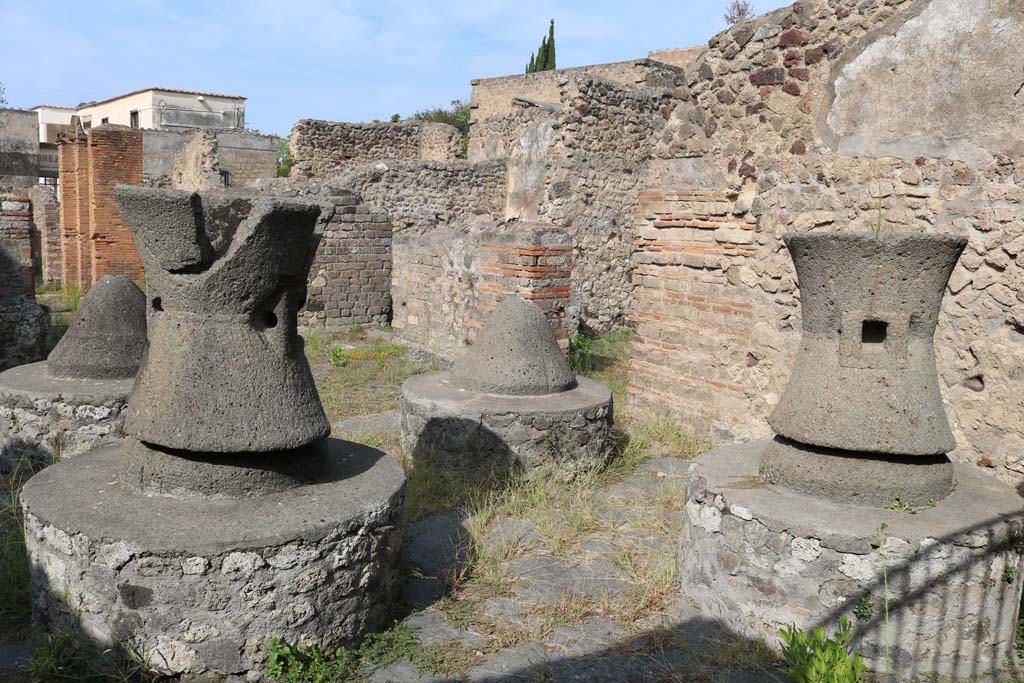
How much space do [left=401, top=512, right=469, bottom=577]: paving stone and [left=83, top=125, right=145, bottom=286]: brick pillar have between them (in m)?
11.9

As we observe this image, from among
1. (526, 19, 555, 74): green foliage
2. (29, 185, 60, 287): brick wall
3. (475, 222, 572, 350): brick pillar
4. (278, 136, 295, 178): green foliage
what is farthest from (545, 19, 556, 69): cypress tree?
(475, 222, 572, 350): brick pillar

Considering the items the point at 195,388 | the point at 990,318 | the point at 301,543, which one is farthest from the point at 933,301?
Answer: the point at 195,388

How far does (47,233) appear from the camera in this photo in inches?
709

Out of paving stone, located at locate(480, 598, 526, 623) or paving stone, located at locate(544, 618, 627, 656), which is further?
paving stone, located at locate(480, 598, 526, 623)

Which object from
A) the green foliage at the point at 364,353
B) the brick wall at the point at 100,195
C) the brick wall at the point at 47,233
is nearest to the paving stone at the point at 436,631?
the green foliage at the point at 364,353

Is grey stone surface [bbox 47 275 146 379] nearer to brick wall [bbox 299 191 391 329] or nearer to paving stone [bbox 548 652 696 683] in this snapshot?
paving stone [bbox 548 652 696 683]

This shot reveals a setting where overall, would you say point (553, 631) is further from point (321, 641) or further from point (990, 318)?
point (990, 318)

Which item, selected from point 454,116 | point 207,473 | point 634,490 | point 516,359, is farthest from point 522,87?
point 207,473

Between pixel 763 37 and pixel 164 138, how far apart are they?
70.5ft

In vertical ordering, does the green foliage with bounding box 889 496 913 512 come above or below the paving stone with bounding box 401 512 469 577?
above

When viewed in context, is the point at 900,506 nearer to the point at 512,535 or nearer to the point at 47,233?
the point at 512,535

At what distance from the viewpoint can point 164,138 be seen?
76.5 ft

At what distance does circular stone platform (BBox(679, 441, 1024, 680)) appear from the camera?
129 inches

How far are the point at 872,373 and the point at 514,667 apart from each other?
2.10 meters
